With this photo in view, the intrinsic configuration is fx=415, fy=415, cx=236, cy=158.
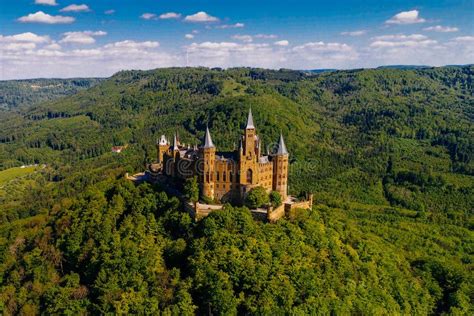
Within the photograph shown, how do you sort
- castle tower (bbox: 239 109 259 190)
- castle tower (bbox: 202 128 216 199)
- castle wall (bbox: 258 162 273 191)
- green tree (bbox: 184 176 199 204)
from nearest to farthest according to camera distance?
castle tower (bbox: 239 109 259 190)
green tree (bbox: 184 176 199 204)
castle tower (bbox: 202 128 216 199)
castle wall (bbox: 258 162 273 191)

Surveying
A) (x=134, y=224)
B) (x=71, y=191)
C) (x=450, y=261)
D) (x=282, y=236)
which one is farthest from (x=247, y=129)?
(x=71, y=191)

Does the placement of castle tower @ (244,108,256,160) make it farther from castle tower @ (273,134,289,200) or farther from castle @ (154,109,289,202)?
castle tower @ (273,134,289,200)

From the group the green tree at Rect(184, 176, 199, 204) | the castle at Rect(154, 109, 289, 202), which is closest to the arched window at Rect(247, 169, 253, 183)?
the castle at Rect(154, 109, 289, 202)

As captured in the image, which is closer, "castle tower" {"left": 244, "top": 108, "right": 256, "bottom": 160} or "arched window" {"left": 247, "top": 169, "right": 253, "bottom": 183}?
"arched window" {"left": 247, "top": 169, "right": 253, "bottom": 183}

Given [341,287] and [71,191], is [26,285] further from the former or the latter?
[71,191]

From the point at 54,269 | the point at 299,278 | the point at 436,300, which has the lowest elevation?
the point at 436,300

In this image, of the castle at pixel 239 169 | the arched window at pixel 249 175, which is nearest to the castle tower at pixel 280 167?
the castle at pixel 239 169

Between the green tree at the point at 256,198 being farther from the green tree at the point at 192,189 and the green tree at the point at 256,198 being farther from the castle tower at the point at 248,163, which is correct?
the green tree at the point at 192,189

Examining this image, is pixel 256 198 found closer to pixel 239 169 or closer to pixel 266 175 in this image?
pixel 239 169
